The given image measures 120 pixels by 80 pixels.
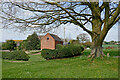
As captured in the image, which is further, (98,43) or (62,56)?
(62,56)

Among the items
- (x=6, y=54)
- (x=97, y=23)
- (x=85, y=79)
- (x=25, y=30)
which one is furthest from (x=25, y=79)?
(x=6, y=54)

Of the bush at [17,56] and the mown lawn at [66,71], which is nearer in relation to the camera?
the mown lawn at [66,71]

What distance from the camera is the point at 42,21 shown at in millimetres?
6898

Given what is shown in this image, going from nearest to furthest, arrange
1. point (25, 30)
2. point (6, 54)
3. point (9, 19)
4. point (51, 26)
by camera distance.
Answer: point (9, 19), point (25, 30), point (51, 26), point (6, 54)

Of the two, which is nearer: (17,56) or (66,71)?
(66,71)

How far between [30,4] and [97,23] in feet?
14.9

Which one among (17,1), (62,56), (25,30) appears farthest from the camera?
(62,56)

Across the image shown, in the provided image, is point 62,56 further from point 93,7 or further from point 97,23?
point 93,7

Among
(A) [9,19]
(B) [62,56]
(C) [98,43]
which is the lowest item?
(B) [62,56]

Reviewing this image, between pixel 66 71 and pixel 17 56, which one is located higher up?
pixel 66 71

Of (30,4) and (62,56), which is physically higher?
(30,4)

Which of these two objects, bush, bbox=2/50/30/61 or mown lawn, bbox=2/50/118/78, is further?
bush, bbox=2/50/30/61

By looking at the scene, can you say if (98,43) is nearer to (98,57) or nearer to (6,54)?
(98,57)

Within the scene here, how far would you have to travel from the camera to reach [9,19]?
20.1 ft
